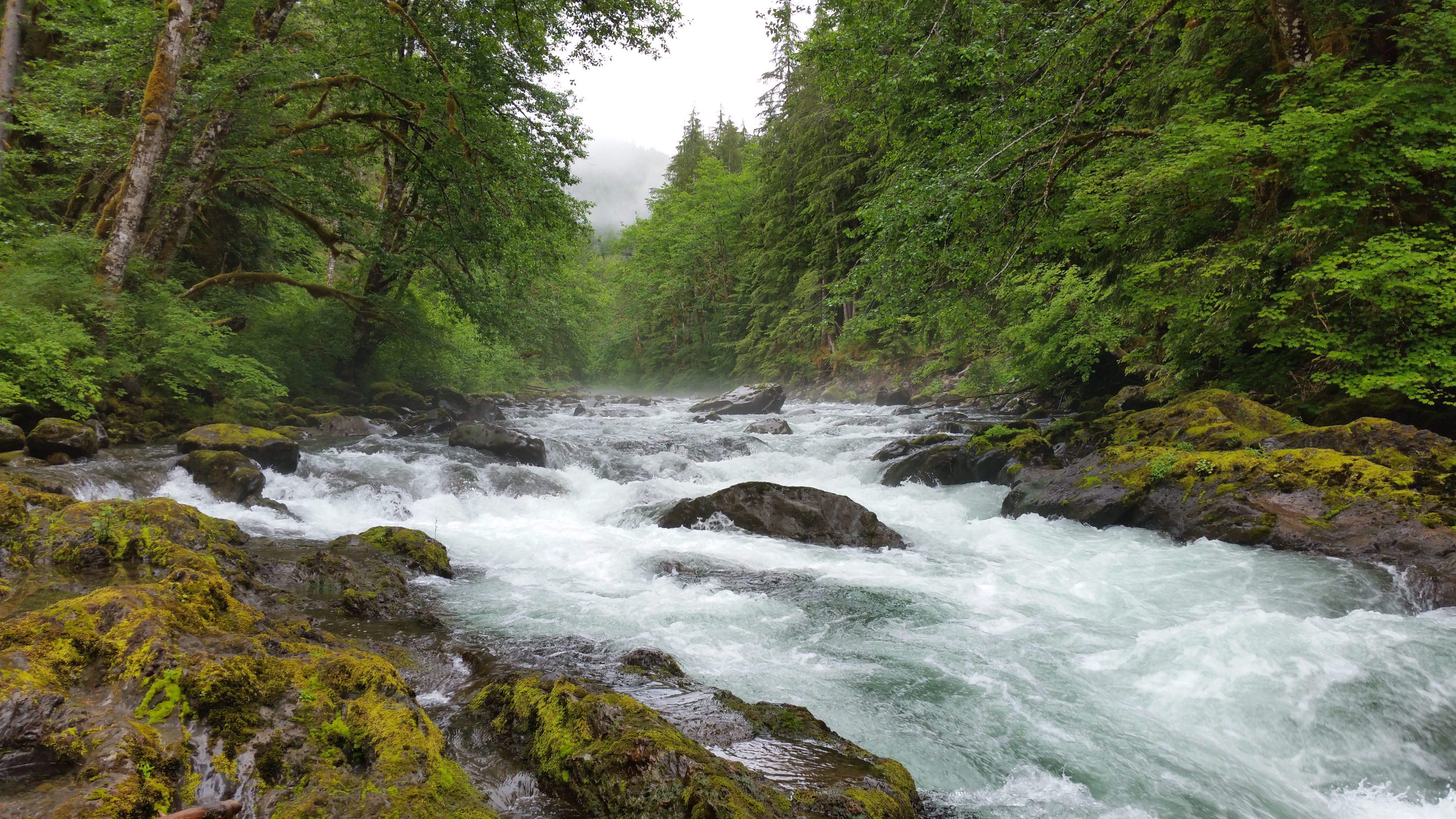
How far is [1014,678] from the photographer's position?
15.3 ft

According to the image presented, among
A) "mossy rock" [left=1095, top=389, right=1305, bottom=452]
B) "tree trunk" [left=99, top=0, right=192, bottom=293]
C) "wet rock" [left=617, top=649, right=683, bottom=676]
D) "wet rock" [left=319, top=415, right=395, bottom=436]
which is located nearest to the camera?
"wet rock" [left=617, top=649, right=683, bottom=676]

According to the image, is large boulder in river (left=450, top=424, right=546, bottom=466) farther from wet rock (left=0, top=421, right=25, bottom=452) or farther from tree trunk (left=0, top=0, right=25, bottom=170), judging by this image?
tree trunk (left=0, top=0, right=25, bottom=170)

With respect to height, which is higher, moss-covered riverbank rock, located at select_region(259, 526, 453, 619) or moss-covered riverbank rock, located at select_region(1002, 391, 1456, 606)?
moss-covered riverbank rock, located at select_region(1002, 391, 1456, 606)

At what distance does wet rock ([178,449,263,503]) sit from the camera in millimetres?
8500

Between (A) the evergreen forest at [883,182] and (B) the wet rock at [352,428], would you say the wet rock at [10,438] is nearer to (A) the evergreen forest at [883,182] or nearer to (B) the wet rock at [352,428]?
(A) the evergreen forest at [883,182]

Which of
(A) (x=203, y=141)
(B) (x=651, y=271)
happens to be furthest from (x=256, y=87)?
(B) (x=651, y=271)

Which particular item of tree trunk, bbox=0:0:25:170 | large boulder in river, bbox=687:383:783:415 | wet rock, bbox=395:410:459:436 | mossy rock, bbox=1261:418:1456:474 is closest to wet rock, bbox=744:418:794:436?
large boulder in river, bbox=687:383:783:415

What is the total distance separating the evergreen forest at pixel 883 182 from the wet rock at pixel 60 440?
1.07ft

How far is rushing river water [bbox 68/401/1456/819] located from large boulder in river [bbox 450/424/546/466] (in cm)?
290

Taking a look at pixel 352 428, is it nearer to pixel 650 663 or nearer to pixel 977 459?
pixel 650 663

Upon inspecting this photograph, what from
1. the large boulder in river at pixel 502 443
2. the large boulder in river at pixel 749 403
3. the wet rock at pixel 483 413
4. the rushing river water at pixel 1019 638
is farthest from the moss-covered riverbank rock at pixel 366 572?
the large boulder in river at pixel 749 403

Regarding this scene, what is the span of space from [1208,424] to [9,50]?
16.5 metres

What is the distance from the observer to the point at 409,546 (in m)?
6.79

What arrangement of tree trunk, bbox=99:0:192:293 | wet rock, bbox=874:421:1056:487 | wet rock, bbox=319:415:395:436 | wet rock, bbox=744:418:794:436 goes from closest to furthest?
tree trunk, bbox=99:0:192:293, wet rock, bbox=874:421:1056:487, wet rock, bbox=319:415:395:436, wet rock, bbox=744:418:794:436
